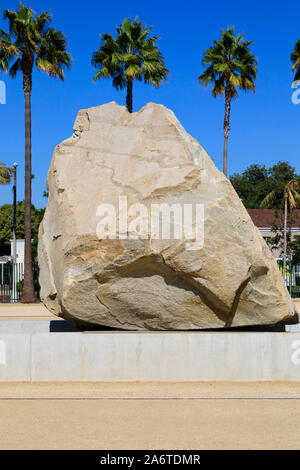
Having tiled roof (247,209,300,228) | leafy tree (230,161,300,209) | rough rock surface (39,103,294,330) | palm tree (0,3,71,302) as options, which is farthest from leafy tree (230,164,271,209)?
rough rock surface (39,103,294,330)

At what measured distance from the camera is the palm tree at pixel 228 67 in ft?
84.7

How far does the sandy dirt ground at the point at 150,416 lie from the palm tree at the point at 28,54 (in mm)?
16014

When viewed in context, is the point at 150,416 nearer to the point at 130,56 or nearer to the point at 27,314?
the point at 27,314

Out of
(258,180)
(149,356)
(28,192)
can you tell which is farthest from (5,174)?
(258,180)

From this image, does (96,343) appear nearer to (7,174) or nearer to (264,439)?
(264,439)

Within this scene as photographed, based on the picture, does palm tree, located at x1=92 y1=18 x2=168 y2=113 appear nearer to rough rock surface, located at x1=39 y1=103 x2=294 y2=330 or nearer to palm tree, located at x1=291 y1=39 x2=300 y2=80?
palm tree, located at x1=291 y1=39 x2=300 y2=80

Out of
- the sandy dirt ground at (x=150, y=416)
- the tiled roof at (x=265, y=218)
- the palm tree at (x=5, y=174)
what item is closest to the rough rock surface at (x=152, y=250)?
the sandy dirt ground at (x=150, y=416)

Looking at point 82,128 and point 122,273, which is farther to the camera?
point 82,128

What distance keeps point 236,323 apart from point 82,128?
3.52 m

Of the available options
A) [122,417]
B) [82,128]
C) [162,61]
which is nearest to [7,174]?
[162,61]

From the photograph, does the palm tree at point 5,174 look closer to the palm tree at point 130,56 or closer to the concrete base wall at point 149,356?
the palm tree at point 130,56

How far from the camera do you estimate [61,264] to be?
26.0 feet

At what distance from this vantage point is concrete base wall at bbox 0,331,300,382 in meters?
7.86

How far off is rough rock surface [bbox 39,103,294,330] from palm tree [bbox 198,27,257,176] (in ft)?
58.3
